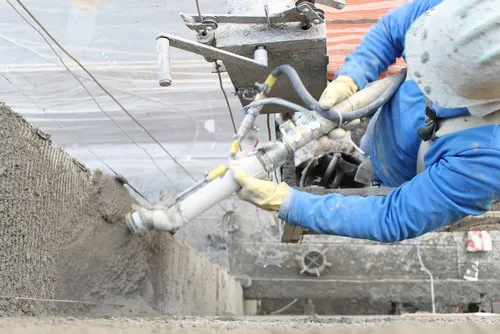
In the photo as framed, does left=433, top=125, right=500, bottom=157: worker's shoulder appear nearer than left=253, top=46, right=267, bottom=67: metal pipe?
Yes

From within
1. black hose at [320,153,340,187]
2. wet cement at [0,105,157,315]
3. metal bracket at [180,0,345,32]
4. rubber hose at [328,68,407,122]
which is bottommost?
wet cement at [0,105,157,315]

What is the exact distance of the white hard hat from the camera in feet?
4.93

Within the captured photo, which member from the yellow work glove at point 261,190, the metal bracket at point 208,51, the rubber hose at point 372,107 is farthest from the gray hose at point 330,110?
the yellow work glove at point 261,190

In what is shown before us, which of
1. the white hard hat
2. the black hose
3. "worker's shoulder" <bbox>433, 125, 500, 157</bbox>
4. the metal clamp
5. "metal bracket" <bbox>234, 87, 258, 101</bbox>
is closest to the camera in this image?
the white hard hat

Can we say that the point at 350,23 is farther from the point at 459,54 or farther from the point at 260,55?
the point at 459,54

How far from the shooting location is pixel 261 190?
2.02 m

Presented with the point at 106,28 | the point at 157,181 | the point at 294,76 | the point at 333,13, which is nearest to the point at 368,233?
the point at 294,76

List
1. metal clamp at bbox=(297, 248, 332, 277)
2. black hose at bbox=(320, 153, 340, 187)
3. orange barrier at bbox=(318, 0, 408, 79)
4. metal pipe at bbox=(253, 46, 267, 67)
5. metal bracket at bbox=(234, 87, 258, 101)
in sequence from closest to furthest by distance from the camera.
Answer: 1. metal pipe at bbox=(253, 46, 267, 67)
2. metal bracket at bbox=(234, 87, 258, 101)
3. black hose at bbox=(320, 153, 340, 187)
4. orange barrier at bbox=(318, 0, 408, 79)
5. metal clamp at bbox=(297, 248, 332, 277)

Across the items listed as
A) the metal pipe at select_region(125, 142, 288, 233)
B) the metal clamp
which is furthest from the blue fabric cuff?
the metal clamp

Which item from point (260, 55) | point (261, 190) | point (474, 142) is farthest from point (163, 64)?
point (474, 142)

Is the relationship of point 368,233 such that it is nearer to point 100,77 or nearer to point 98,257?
point 98,257

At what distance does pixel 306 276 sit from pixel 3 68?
107 inches

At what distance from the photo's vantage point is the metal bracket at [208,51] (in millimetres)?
2059

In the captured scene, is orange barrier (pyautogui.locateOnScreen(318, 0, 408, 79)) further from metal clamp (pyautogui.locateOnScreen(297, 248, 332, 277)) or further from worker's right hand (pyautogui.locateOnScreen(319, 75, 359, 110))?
metal clamp (pyautogui.locateOnScreen(297, 248, 332, 277))
